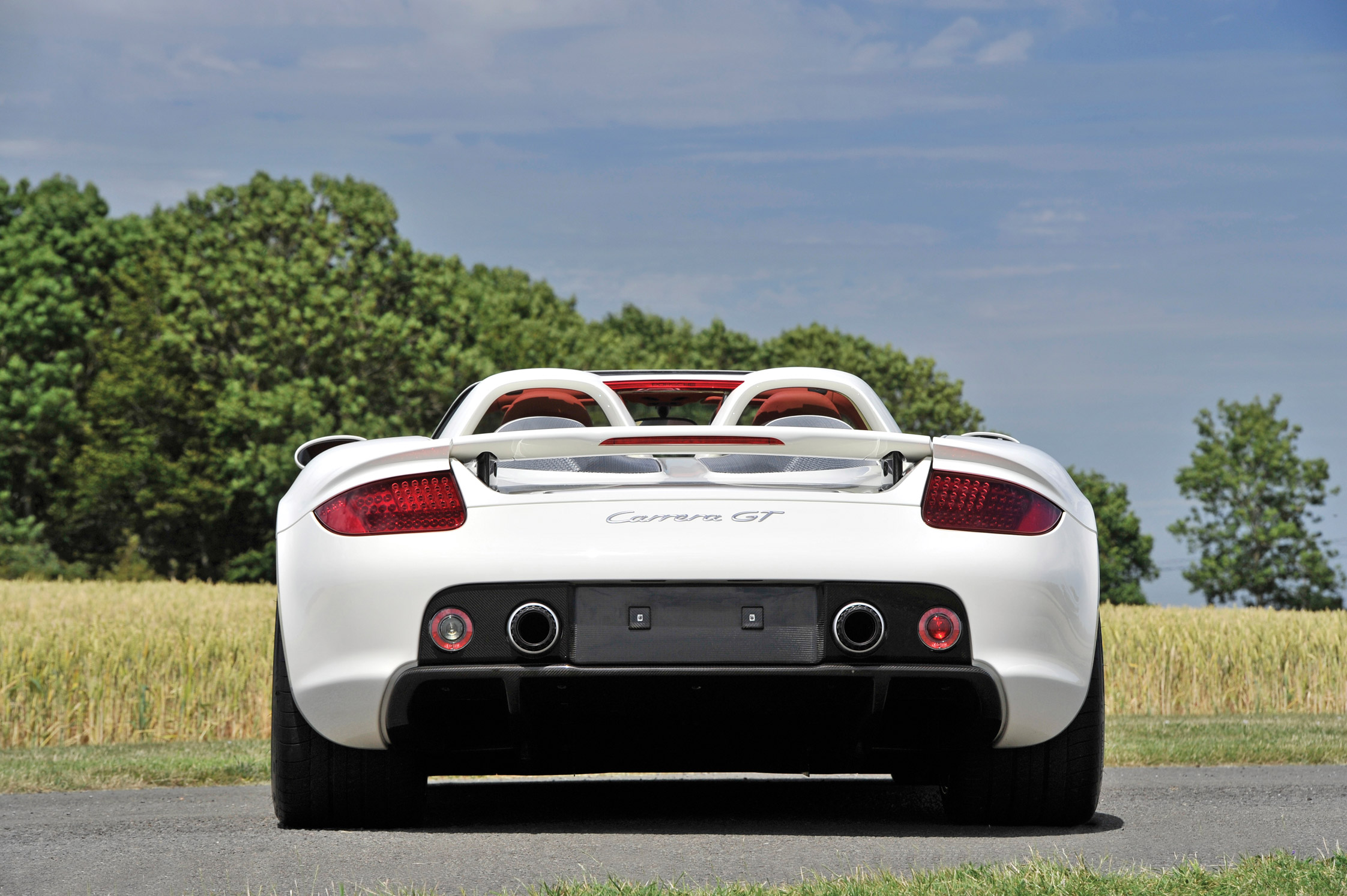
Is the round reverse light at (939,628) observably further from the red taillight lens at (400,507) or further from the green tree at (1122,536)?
the green tree at (1122,536)

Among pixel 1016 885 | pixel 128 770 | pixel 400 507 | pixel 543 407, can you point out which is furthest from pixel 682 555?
pixel 128 770

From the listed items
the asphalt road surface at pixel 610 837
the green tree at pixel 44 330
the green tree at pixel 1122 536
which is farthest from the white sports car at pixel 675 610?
the green tree at pixel 1122 536

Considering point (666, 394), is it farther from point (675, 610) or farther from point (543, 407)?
point (675, 610)

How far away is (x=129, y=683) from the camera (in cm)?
1304

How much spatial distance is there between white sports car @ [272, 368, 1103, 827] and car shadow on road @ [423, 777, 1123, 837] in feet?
0.91

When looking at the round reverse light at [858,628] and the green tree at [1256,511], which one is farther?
the green tree at [1256,511]

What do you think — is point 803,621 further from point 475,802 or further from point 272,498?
point 272,498

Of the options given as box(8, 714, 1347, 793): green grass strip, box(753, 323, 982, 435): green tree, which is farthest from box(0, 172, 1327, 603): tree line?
box(8, 714, 1347, 793): green grass strip

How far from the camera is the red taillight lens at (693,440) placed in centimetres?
411

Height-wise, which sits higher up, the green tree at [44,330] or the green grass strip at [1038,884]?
the green tree at [44,330]

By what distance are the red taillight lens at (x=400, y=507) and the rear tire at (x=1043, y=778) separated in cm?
175

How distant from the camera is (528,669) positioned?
13.0ft

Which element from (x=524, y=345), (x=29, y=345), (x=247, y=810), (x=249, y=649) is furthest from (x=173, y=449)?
(x=247, y=810)

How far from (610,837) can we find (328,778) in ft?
2.81
